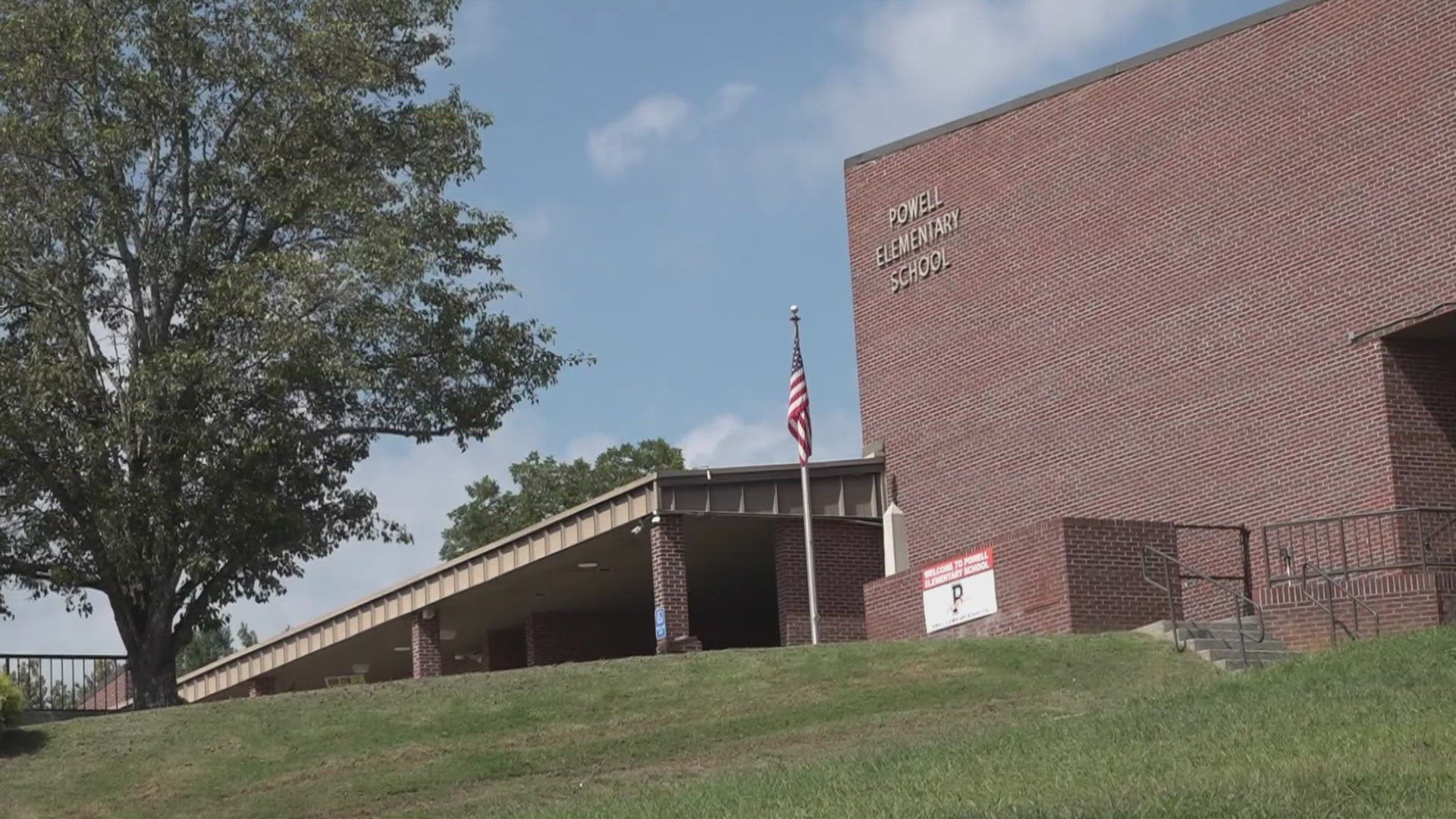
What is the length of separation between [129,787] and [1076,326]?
16.3 metres

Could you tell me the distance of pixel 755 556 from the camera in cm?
3694

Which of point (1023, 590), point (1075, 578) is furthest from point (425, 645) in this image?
point (1075, 578)

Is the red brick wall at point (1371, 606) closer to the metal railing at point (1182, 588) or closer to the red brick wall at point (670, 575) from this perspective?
the metal railing at point (1182, 588)

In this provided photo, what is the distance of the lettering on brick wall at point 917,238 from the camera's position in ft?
111

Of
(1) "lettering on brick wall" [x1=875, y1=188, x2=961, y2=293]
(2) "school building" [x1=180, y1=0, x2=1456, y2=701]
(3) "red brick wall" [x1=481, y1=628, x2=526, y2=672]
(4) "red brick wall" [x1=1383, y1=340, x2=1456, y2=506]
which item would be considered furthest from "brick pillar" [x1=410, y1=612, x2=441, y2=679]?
(4) "red brick wall" [x1=1383, y1=340, x2=1456, y2=506]

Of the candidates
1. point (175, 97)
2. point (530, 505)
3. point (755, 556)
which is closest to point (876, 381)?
point (755, 556)

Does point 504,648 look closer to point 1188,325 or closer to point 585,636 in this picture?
point 585,636

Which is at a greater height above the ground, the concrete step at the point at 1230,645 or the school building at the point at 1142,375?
the school building at the point at 1142,375

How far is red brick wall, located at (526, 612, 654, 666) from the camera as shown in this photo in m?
42.5

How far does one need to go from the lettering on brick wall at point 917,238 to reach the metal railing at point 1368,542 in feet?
27.4

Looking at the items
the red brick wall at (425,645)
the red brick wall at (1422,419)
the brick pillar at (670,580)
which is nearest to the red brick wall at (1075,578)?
the red brick wall at (1422,419)

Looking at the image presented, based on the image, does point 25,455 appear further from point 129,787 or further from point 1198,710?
point 1198,710

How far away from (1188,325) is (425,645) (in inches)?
657

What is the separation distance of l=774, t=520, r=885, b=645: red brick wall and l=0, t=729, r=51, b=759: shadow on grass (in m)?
12.8
